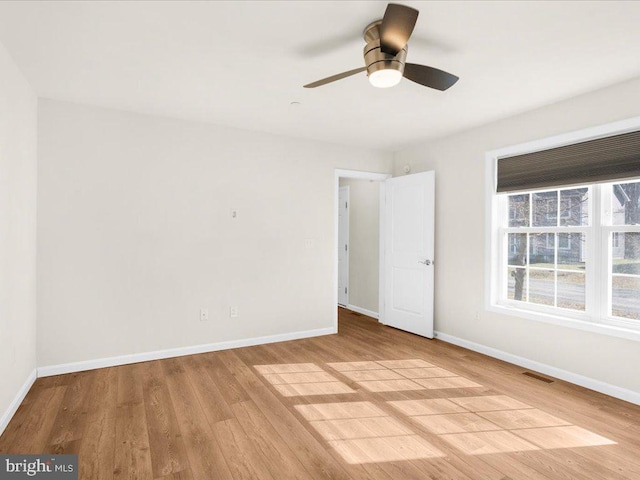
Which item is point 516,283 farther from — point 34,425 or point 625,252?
point 34,425

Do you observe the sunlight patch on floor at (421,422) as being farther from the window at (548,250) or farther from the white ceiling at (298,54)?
the white ceiling at (298,54)

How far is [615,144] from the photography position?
293 centimetres

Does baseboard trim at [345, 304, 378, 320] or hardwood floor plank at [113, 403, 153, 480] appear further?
baseboard trim at [345, 304, 378, 320]

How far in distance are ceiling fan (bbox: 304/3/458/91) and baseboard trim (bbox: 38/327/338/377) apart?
9.92 ft

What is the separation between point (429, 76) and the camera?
2293 millimetres

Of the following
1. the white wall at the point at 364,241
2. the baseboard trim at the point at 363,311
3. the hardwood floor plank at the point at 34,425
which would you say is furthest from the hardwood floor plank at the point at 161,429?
the white wall at the point at 364,241

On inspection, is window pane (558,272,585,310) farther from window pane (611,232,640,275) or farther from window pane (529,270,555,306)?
window pane (611,232,640,275)

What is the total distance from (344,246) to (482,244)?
2753 mm

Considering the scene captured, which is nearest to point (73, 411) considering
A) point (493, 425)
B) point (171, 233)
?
point (171, 233)

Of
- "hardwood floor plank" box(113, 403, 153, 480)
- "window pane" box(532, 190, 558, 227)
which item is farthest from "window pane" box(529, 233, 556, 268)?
"hardwood floor plank" box(113, 403, 153, 480)

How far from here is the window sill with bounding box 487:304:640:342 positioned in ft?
9.39

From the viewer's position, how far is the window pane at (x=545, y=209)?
3.48m

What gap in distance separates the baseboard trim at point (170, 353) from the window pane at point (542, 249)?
2.51 metres

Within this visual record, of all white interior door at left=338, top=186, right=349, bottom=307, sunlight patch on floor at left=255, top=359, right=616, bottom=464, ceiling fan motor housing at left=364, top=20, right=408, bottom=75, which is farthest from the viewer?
white interior door at left=338, top=186, right=349, bottom=307
